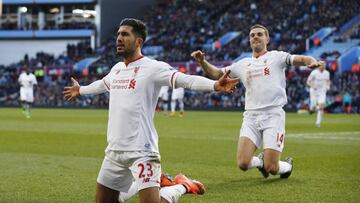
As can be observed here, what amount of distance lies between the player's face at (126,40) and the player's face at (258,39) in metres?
4.18

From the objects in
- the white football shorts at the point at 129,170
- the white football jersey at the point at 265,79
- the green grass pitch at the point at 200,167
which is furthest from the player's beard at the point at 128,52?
the white football jersey at the point at 265,79

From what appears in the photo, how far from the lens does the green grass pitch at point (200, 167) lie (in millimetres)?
9703

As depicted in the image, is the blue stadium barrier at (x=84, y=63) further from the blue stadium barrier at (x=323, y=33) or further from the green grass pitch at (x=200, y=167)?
the green grass pitch at (x=200, y=167)

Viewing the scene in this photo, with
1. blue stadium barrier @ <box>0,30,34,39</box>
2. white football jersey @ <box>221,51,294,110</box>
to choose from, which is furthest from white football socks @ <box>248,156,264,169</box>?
blue stadium barrier @ <box>0,30,34,39</box>

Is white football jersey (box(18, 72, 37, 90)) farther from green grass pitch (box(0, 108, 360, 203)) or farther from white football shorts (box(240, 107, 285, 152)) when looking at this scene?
white football shorts (box(240, 107, 285, 152))

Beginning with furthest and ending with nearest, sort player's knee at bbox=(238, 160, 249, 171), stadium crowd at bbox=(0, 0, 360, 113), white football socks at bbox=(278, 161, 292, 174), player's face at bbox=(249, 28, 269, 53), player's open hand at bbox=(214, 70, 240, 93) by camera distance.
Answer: stadium crowd at bbox=(0, 0, 360, 113) → white football socks at bbox=(278, 161, 292, 174) → player's face at bbox=(249, 28, 269, 53) → player's knee at bbox=(238, 160, 249, 171) → player's open hand at bbox=(214, 70, 240, 93)

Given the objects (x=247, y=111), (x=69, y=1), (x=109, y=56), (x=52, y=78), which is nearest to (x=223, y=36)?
(x=109, y=56)

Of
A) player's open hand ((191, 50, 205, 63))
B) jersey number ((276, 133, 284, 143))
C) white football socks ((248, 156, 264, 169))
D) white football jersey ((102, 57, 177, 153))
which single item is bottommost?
white football socks ((248, 156, 264, 169))

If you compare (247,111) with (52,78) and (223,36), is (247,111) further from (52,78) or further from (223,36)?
(52,78)

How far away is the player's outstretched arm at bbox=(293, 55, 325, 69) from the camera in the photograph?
9.41 m

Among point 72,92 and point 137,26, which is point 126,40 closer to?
point 137,26

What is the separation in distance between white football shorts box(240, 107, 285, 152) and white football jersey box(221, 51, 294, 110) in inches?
4.6

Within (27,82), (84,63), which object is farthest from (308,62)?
(84,63)

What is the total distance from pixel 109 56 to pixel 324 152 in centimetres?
5061
